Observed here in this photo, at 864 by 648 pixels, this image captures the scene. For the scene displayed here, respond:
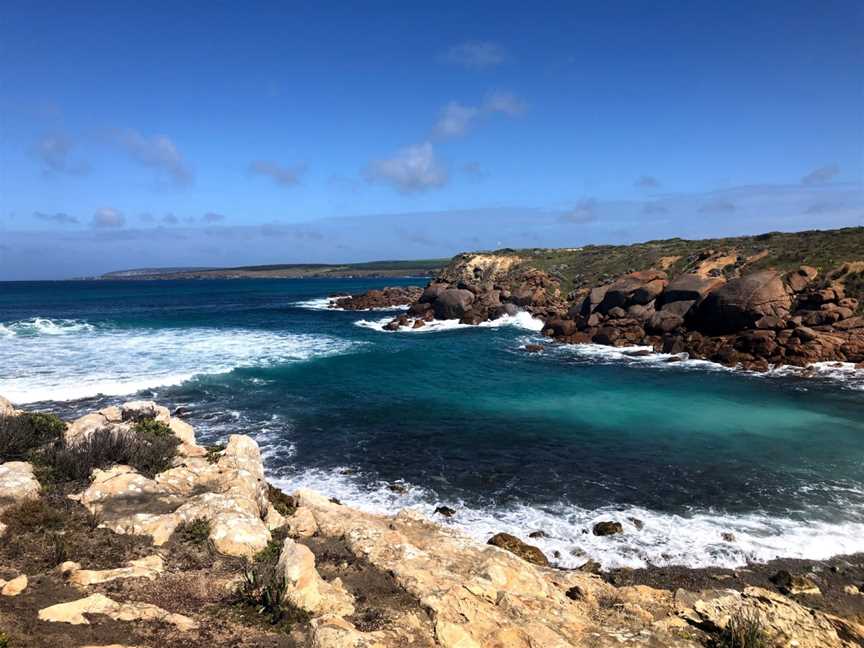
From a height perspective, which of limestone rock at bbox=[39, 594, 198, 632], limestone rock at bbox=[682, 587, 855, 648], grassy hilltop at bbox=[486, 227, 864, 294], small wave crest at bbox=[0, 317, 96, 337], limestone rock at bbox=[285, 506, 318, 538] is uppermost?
grassy hilltop at bbox=[486, 227, 864, 294]

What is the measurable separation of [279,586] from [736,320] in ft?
133

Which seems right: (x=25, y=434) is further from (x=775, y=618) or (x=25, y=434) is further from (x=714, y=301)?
(x=714, y=301)

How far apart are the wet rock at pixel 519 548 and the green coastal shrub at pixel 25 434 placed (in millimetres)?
11413

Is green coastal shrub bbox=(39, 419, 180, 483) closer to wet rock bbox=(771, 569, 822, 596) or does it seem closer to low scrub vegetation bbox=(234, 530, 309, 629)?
low scrub vegetation bbox=(234, 530, 309, 629)

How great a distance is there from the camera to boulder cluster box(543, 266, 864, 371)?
34.3m

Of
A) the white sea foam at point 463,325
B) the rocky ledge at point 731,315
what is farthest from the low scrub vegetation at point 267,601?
the white sea foam at point 463,325

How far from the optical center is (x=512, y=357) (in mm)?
38938


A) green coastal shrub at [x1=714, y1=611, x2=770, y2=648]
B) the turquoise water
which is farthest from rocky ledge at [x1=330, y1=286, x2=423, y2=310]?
green coastal shrub at [x1=714, y1=611, x2=770, y2=648]

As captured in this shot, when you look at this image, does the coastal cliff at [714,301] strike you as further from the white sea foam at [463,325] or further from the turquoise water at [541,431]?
the turquoise water at [541,431]

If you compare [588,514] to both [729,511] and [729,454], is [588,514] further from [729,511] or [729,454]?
[729,454]

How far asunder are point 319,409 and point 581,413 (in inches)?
515

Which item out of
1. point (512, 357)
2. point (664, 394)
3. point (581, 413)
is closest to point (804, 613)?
point (581, 413)

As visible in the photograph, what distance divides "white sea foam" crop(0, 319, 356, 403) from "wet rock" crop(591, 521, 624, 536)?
25859 mm

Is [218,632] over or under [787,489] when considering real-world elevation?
over
